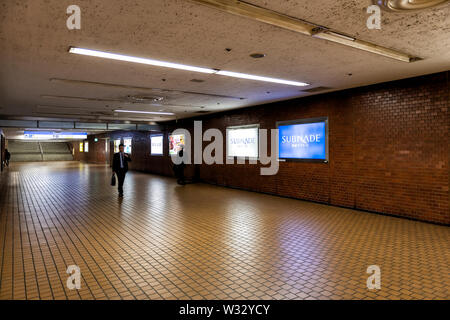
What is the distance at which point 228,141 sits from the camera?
11633 millimetres

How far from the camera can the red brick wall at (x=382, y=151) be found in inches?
235

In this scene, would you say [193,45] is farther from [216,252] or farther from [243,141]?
[243,141]

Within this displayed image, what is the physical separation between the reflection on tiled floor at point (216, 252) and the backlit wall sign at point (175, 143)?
6898 mm

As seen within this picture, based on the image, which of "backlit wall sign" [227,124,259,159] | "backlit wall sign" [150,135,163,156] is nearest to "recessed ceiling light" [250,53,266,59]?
"backlit wall sign" [227,124,259,159]

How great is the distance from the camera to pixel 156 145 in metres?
17.0

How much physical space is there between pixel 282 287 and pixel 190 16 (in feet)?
10.3

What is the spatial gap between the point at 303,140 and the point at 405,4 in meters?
5.66

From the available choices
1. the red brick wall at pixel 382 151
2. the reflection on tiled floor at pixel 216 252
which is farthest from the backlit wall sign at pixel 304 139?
the reflection on tiled floor at pixel 216 252

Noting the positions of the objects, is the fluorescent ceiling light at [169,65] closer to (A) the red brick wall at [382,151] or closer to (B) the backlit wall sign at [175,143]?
(A) the red brick wall at [382,151]

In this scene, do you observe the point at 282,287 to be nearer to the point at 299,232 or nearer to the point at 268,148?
the point at 299,232

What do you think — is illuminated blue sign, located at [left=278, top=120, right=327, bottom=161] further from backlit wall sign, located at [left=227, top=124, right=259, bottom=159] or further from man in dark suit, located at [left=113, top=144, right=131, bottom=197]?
man in dark suit, located at [left=113, top=144, right=131, bottom=197]

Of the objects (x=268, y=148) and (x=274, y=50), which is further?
(x=268, y=148)

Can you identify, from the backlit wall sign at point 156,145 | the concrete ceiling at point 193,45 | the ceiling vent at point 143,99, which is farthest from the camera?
the backlit wall sign at point 156,145

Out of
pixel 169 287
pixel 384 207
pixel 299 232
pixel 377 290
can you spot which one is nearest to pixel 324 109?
pixel 384 207
